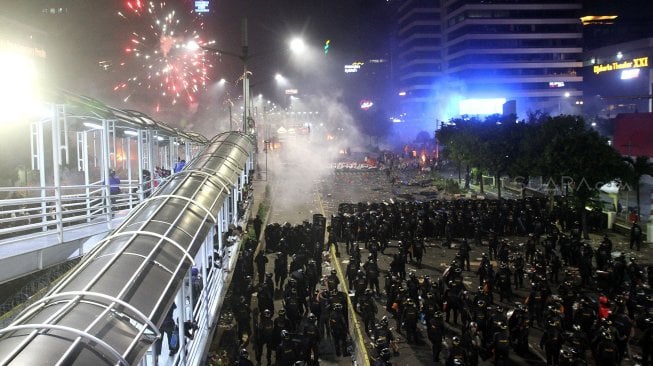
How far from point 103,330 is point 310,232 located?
14801 mm

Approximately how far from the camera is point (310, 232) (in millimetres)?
18203

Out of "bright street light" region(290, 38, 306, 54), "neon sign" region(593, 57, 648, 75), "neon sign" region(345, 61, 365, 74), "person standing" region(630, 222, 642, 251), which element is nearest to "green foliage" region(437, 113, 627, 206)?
"person standing" region(630, 222, 642, 251)

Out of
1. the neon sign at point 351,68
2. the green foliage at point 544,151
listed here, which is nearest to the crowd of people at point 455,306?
the green foliage at point 544,151

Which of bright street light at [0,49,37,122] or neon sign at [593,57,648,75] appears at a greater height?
neon sign at [593,57,648,75]

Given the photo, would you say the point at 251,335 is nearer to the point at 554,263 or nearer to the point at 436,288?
the point at 436,288

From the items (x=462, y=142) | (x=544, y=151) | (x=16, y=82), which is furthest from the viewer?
(x=462, y=142)

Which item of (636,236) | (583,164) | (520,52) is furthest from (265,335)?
(520,52)

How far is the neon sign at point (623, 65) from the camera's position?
→ 64875 millimetres

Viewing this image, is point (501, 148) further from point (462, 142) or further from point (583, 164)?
point (583, 164)

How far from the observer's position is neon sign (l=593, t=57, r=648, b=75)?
2554 inches

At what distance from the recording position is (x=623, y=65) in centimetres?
7006

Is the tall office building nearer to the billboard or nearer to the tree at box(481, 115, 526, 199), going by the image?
the billboard

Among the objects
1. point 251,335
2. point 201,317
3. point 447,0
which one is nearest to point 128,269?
point 201,317

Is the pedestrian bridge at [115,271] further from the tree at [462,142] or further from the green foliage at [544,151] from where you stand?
the tree at [462,142]
